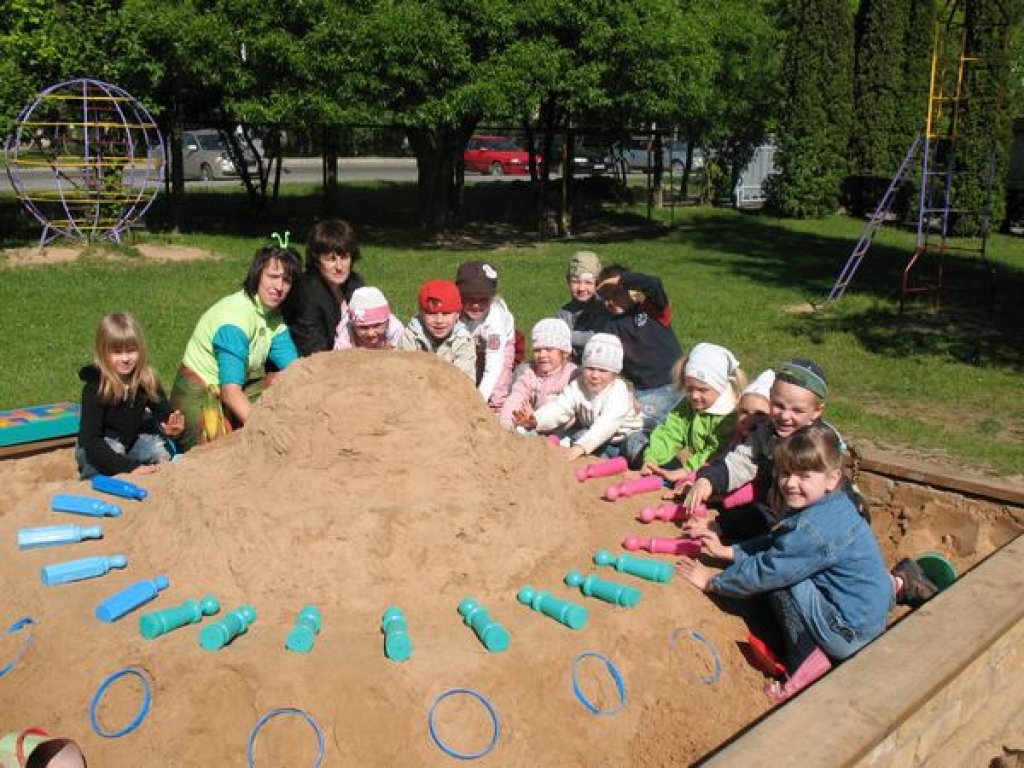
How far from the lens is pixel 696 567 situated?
387 centimetres

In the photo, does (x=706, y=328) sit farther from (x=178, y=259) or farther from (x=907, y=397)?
(x=178, y=259)

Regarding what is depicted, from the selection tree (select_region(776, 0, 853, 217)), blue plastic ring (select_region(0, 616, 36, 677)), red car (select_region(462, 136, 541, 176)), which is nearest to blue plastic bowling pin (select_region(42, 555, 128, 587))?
blue plastic ring (select_region(0, 616, 36, 677))

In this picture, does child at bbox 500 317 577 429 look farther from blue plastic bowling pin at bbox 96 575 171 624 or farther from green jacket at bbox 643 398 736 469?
blue plastic bowling pin at bbox 96 575 171 624

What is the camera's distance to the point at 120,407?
5.12 meters

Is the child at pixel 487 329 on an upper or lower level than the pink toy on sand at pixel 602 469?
upper

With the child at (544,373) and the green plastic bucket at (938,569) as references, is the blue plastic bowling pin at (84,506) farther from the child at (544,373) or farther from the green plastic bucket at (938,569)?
the green plastic bucket at (938,569)

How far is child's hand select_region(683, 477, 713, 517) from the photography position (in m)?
4.34

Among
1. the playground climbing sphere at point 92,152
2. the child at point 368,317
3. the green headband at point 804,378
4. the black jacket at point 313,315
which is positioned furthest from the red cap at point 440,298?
the playground climbing sphere at point 92,152

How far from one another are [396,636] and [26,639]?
1.23 metres

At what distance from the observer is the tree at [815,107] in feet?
75.3

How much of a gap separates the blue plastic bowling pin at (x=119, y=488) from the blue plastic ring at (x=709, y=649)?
2.24m

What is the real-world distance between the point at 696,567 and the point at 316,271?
289 centimetres

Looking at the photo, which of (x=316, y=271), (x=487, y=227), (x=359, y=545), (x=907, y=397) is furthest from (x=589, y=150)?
(x=359, y=545)

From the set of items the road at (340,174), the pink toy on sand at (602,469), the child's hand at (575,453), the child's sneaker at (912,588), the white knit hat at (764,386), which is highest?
the road at (340,174)
